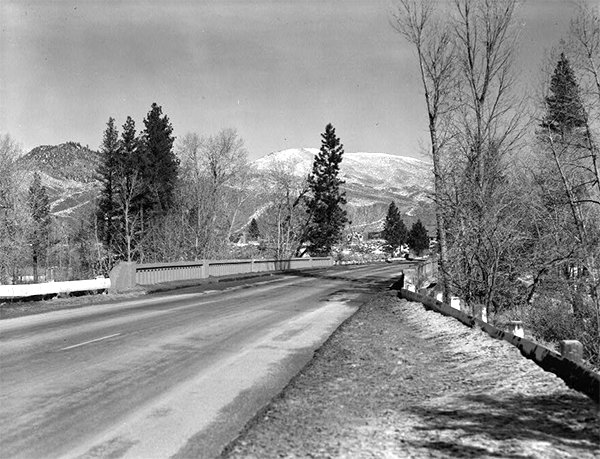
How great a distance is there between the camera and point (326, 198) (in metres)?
76.1

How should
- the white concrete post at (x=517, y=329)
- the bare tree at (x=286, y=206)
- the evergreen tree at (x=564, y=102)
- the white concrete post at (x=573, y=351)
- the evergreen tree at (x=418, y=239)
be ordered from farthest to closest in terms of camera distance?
1. the evergreen tree at (x=418, y=239)
2. the bare tree at (x=286, y=206)
3. the evergreen tree at (x=564, y=102)
4. the white concrete post at (x=517, y=329)
5. the white concrete post at (x=573, y=351)

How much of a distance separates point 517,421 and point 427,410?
3.21ft

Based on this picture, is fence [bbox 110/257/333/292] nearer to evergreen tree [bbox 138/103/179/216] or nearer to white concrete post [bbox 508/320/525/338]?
white concrete post [bbox 508/320/525/338]

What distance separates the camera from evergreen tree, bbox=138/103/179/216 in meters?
59.6

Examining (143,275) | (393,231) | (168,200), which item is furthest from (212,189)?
(393,231)

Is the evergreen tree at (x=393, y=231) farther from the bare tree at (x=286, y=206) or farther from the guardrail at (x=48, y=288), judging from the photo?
the guardrail at (x=48, y=288)

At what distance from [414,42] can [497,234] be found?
1130 cm

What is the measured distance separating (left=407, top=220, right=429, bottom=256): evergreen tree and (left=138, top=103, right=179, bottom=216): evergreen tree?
8362 centimetres

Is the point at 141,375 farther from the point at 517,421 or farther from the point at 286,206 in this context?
the point at 286,206

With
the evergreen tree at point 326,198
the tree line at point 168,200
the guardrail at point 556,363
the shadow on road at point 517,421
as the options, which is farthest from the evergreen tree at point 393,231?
the shadow on road at point 517,421

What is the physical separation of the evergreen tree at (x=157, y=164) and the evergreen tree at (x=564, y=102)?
4428cm

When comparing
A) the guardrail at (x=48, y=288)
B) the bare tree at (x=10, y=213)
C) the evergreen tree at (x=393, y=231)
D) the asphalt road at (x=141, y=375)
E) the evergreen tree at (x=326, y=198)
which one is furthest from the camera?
the evergreen tree at (x=393, y=231)

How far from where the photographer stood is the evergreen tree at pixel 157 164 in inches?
2346

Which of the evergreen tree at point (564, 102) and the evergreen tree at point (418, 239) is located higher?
the evergreen tree at point (564, 102)
